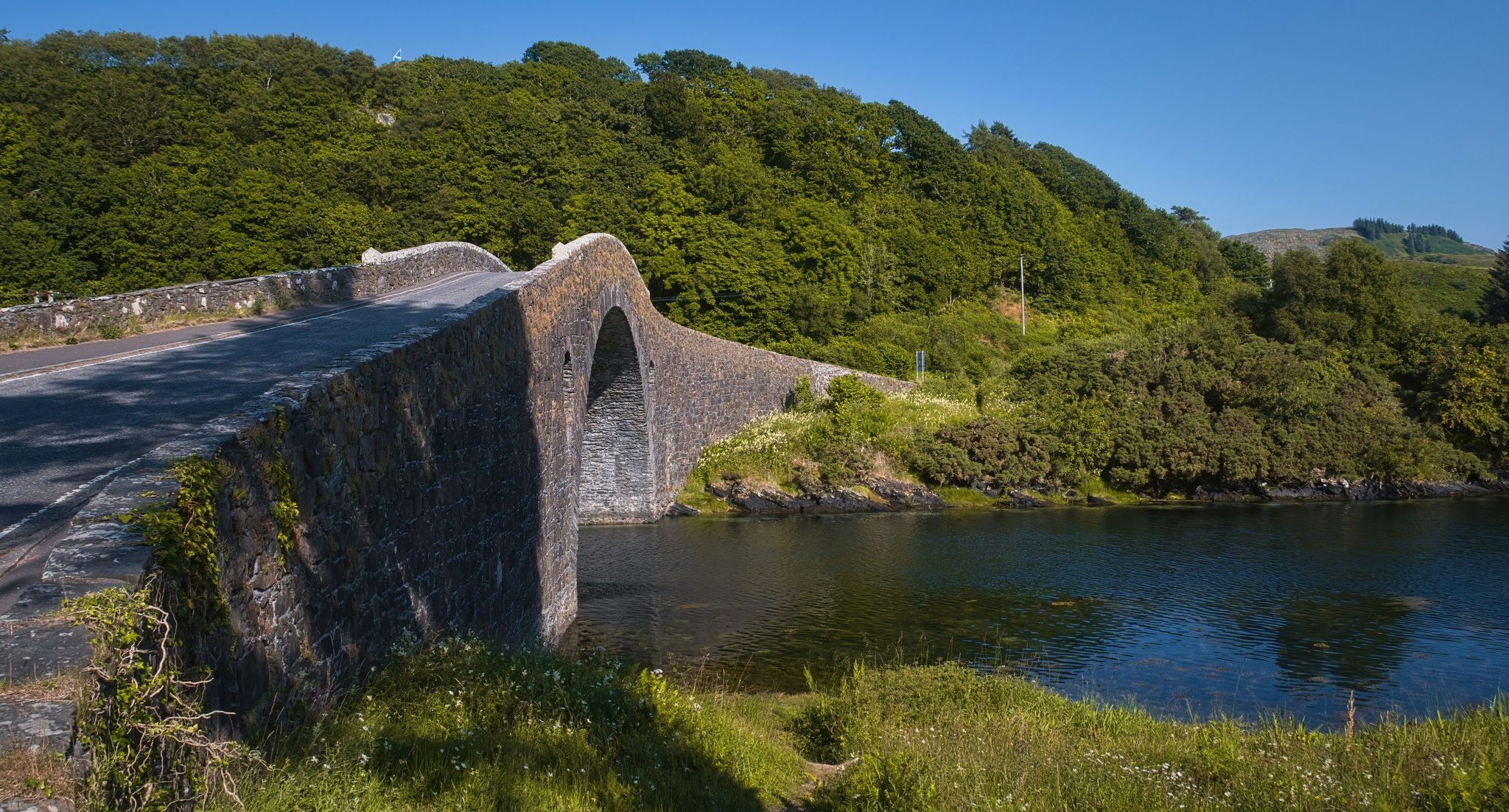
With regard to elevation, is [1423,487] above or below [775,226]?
below

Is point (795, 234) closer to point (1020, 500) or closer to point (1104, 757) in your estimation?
point (1020, 500)

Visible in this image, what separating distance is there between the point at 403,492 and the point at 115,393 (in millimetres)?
2712

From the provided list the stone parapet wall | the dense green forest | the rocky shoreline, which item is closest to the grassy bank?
the stone parapet wall

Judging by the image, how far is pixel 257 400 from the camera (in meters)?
5.11

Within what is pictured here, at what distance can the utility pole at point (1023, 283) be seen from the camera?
47.9 meters

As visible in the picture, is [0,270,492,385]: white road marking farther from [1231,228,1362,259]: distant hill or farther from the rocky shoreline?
[1231,228,1362,259]: distant hill

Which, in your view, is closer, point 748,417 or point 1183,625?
point 1183,625

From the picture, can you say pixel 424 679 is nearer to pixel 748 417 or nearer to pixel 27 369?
pixel 27 369

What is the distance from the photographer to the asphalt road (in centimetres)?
490

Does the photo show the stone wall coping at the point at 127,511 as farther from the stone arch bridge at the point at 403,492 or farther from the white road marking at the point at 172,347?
the white road marking at the point at 172,347

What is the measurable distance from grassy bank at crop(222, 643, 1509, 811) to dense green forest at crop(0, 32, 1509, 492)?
62.9 feet

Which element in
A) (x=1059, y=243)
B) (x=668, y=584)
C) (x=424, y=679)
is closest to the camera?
(x=424, y=679)

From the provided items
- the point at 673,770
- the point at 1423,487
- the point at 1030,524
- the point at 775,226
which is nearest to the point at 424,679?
the point at 673,770

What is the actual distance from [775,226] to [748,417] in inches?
681
